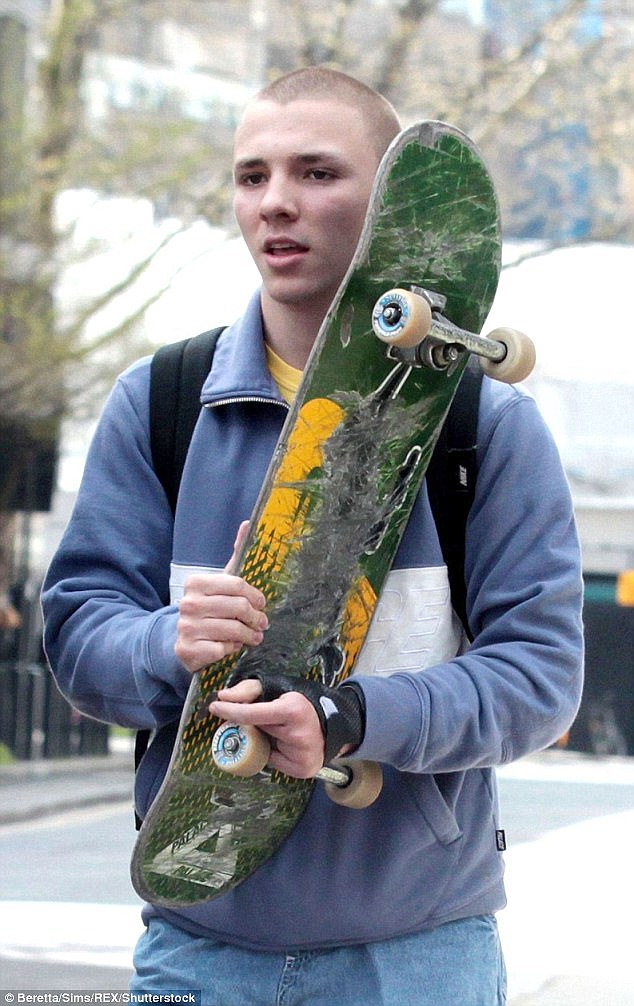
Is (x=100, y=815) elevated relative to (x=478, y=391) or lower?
lower

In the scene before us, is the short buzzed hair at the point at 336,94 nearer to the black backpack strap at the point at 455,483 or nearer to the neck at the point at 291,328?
the neck at the point at 291,328

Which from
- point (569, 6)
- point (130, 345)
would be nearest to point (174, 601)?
point (130, 345)

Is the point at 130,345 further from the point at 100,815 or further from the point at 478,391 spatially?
the point at 478,391

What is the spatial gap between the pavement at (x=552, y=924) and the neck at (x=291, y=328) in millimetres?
3909

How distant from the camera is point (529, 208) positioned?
75.7ft

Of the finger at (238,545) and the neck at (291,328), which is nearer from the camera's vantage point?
the finger at (238,545)

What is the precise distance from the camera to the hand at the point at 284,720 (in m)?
1.91

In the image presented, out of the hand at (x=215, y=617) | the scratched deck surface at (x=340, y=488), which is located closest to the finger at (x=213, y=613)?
the hand at (x=215, y=617)

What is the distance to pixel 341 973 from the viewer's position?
2.15 meters

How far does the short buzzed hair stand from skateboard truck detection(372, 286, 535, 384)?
0.89ft

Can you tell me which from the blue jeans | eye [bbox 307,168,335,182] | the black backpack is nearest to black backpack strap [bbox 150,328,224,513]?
the black backpack

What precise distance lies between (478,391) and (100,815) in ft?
39.9

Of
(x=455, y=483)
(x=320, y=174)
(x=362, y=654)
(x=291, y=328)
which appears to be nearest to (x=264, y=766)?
(x=362, y=654)

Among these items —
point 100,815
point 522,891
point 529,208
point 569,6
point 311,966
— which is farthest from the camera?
point 529,208
